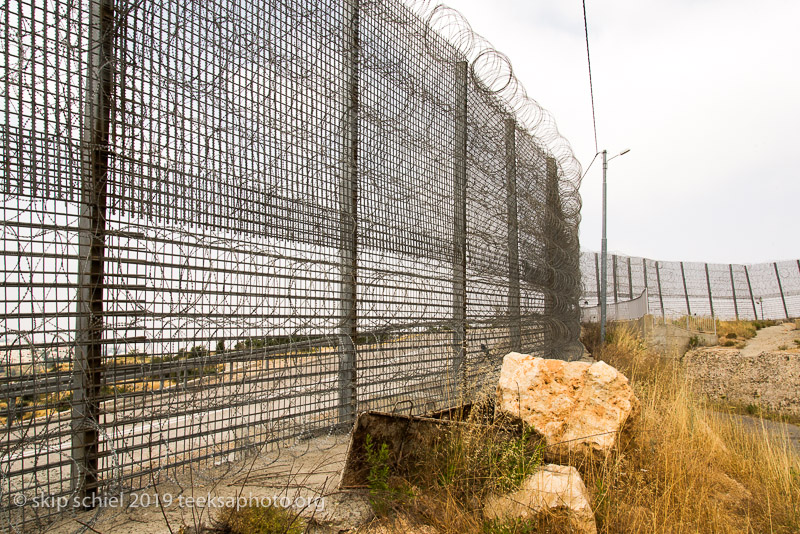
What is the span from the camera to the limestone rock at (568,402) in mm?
3365

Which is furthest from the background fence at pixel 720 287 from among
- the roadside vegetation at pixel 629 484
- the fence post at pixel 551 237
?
the roadside vegetation at pixel 629 484

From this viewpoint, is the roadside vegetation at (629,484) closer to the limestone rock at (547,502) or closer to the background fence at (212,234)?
the limestone rock at (547,502)

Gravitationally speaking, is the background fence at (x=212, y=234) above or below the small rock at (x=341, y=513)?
above

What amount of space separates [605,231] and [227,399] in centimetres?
1623

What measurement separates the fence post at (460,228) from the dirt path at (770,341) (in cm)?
1640

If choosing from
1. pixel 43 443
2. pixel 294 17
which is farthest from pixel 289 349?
pixel 294 17

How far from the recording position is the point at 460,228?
17.2ft

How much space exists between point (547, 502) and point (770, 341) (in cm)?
2167

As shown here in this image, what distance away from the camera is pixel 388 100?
14.1 ft

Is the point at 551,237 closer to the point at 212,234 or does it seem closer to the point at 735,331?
the point at 212,234

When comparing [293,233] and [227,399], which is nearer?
[227,399]

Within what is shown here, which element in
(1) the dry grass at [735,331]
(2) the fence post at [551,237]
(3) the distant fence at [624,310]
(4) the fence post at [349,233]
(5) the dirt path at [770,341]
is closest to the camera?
(4) the fence post at [349,233]

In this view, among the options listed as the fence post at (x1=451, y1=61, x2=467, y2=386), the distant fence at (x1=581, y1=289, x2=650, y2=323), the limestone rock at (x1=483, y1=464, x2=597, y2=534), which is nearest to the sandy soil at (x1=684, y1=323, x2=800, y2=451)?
the distant fence at (x1=581, y1=289, x2=650, y2=323)

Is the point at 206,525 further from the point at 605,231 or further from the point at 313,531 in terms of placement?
the point at 605,231
